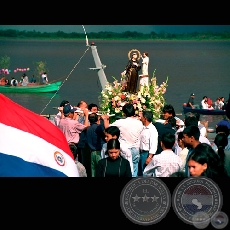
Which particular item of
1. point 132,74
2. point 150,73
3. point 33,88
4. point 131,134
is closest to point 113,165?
point 131,134

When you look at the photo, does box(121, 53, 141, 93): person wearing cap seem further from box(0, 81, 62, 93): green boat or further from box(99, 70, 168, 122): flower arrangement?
box(0, 81, 62, 93): green boat

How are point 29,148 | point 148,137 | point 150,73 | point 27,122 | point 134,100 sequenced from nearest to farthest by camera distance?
point 29,148 < point 27,122 < point 148,137 < point 134,100 < point 150,73

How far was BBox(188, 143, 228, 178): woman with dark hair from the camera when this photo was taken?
7.32 m

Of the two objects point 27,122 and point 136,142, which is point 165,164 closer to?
point 27,122

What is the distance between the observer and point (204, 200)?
318 inches

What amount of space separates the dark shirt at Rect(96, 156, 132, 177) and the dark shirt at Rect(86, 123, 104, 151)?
219 centimetres

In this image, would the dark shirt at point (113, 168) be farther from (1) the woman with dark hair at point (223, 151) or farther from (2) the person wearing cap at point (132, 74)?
(2) the person wearing cap at point (132, 74)

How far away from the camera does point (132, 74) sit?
1487cm

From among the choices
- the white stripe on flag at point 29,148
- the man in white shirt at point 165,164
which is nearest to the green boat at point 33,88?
the man in white shirt at point 165,164

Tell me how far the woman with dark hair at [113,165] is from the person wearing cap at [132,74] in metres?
5.59

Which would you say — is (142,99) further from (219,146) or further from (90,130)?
(219,146)

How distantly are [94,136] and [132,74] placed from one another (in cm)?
414

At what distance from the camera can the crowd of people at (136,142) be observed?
8578 mm

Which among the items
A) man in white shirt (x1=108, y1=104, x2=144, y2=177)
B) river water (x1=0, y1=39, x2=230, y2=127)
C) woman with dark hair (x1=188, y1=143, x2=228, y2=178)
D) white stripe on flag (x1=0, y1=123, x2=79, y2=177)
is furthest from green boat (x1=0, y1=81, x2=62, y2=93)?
woman with dark hair (x1=188, y1=143, x2=228, y2=178)
